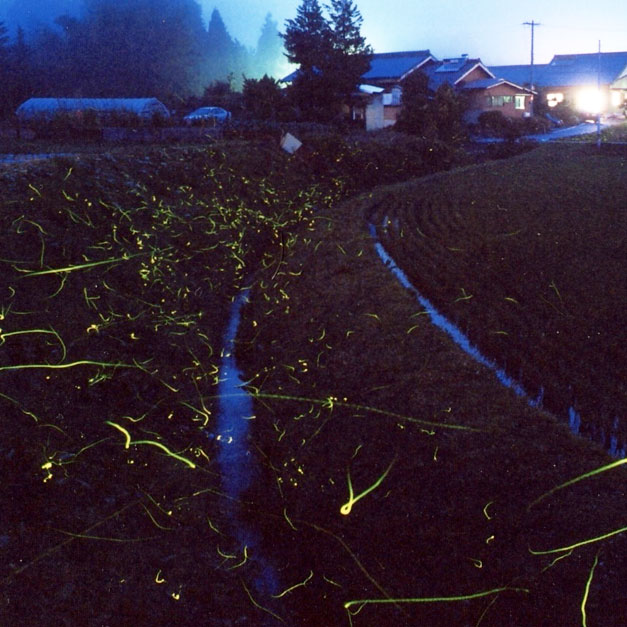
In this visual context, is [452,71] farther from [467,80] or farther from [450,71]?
[467,80]

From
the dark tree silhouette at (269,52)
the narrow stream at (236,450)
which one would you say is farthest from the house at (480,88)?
the dark tree silhouette at (269,52)

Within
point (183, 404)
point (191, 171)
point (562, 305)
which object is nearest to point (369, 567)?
point (183, 404)

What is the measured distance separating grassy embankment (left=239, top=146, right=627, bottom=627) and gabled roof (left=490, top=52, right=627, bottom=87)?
184 feet

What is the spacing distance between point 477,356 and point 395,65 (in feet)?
149

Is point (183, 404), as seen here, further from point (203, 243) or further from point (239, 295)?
point (203, 243)

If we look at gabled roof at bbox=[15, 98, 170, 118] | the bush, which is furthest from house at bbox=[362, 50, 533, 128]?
gabled roof at bbox=[15, 98, 170, 118]

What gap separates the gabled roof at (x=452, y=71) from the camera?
159 ft

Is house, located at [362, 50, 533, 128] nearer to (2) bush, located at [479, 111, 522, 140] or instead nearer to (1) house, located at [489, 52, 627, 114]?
(2) bush, located at [479, 111, 522, 140]

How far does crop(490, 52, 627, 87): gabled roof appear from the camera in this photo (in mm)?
63219

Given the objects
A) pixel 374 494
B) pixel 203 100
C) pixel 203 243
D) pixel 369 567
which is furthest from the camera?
pixel 203 100

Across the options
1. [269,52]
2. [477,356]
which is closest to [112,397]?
[477,356]

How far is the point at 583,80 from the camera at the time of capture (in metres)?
62.8

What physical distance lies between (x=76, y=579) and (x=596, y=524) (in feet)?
14.1

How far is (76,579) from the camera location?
5434mm
